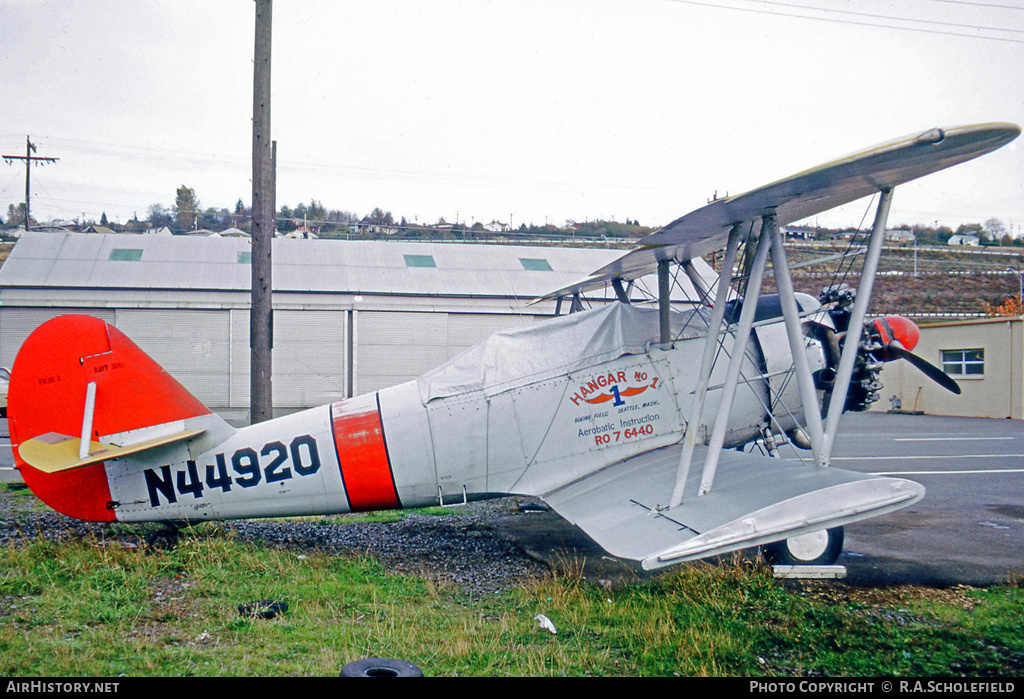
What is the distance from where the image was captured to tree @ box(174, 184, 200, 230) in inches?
2726

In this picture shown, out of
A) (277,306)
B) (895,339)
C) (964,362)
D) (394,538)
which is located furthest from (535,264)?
(895,339)

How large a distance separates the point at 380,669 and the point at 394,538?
3667 millimetres

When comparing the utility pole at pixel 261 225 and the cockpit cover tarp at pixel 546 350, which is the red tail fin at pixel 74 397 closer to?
the utility pole at pixel 261 225

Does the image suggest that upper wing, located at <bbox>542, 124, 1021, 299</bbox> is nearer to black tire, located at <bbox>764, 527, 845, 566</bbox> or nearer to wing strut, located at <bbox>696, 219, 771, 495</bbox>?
wing strut, located at <bbox>696, 219, 771, 495</bbox>

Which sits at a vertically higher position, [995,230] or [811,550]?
[995,230]

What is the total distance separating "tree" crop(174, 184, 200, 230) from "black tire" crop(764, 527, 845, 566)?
70574mm

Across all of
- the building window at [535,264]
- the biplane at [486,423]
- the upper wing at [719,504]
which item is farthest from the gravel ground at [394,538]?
the building window at [535,264]

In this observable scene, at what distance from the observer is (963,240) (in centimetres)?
6906

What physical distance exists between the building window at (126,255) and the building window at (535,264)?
40.8ft

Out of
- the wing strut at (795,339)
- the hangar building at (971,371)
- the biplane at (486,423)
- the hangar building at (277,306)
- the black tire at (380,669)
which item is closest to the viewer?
the black tire at (380,669)

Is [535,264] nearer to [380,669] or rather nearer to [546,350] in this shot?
[546,350]

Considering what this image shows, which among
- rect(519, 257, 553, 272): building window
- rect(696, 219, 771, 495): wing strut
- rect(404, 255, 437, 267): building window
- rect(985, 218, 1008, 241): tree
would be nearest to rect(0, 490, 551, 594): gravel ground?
rect(696, 219, 771, 495): wing strut

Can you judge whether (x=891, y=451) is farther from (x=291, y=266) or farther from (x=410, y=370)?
(x=291, y=266)

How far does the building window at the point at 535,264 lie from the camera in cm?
2361
